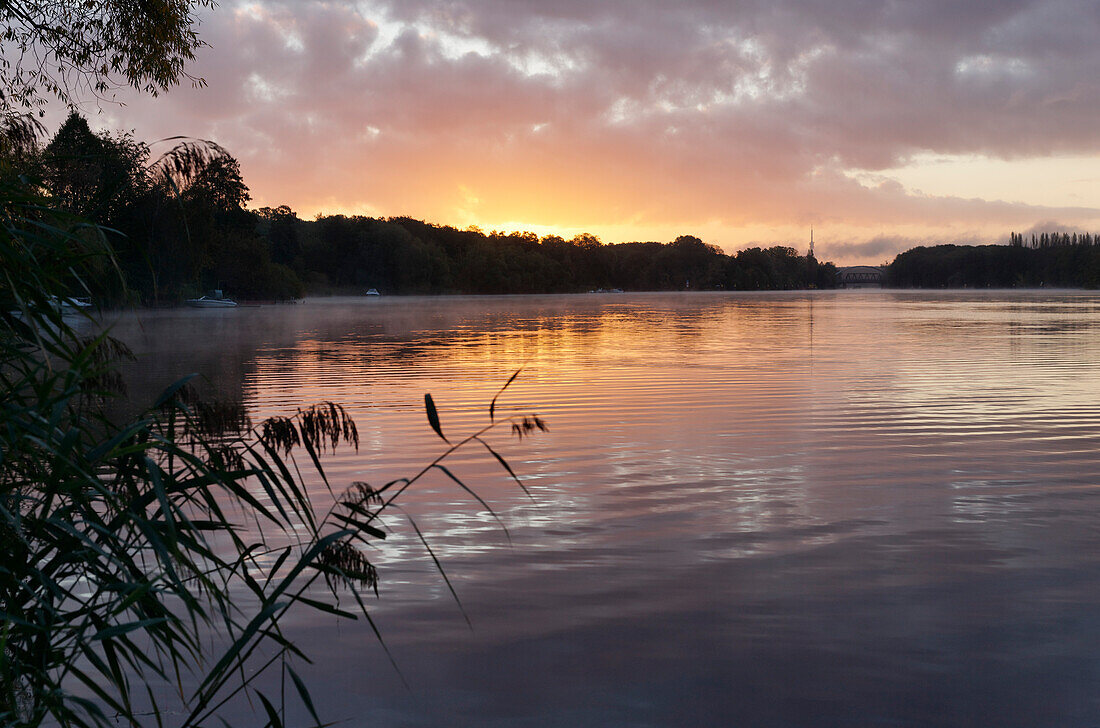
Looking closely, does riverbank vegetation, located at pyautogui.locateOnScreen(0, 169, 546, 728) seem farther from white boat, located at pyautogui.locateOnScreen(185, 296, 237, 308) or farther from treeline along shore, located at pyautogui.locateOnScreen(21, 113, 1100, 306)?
white boat, located at pyautogui.locateOnScreen(185, 296, 237, 308)

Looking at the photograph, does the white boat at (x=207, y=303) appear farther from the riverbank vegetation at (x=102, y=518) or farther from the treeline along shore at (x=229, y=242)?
the riverbank vegetation at (x=102, y=518)

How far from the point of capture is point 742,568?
20.2 feet

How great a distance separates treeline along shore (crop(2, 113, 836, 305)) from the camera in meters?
3.94

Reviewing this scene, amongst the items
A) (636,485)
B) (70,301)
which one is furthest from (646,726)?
(636,485)

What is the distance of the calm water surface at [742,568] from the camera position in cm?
438

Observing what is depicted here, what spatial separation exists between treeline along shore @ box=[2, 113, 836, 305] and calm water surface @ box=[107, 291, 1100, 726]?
0.64 meters

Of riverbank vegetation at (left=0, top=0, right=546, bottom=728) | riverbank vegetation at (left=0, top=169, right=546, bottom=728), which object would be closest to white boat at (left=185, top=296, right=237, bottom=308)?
riverbank vegetation at (left=0, top=0, right=546, bottom=728)

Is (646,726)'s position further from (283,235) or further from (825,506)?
(283,235)

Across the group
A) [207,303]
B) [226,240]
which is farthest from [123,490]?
[207,303]

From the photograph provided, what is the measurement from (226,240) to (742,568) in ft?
37.8

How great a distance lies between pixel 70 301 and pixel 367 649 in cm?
235

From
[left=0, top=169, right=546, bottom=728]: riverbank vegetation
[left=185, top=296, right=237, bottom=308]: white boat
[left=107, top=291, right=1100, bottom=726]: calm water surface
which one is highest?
[left=185, top=296, right=237, bottom=308]: white boat

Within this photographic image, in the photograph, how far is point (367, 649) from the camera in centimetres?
498

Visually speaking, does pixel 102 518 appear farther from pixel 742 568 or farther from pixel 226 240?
pixel 226 240
